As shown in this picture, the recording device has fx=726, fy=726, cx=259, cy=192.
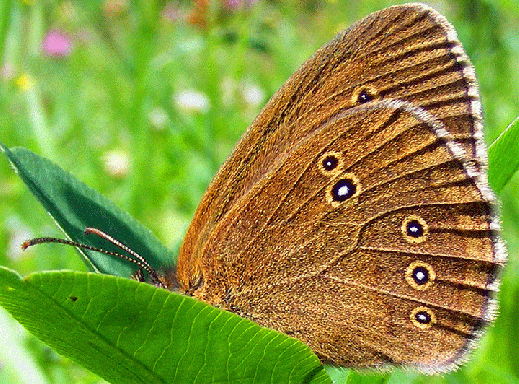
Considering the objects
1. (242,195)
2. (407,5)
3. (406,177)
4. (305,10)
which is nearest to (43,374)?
(242,195)

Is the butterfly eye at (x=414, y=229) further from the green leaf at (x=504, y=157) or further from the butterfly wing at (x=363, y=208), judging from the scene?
the green leaf at (x=504, y=157)

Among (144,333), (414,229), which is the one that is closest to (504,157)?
(414,229)

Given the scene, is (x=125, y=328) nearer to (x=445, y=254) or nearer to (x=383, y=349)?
(x=383, y=349)

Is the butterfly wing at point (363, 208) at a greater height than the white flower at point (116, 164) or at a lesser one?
lesser

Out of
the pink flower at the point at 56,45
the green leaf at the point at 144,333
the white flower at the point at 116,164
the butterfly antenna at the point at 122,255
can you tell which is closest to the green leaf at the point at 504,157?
the green leaf at the point at 144,333

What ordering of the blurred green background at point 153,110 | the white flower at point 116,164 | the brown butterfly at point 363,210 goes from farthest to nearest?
the white flower at point 116,164 → the blurred green background at point 153,110 → the brown butterfly at point 363,210

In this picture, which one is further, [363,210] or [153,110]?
[153,110]

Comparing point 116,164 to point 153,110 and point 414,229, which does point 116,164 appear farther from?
point 414,229
